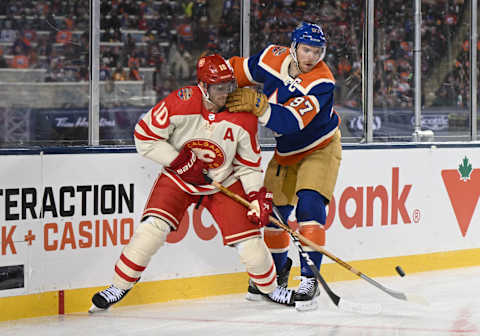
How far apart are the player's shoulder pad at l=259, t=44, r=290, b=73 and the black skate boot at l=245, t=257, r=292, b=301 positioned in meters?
0.96

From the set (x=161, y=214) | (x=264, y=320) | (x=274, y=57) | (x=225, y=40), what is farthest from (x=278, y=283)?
(x=225, y=40)

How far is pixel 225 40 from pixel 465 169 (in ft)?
5.66

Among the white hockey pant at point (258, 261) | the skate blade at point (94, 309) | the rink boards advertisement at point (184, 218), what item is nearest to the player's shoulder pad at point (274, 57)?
the rink boards advertisement at point (184, 218)

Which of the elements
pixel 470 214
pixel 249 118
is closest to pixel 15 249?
pixel 249 118

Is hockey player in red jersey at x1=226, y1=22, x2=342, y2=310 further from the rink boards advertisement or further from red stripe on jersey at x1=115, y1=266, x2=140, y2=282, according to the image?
red stripe on jersey at x1=115, y1=266, x2=140, y2=282

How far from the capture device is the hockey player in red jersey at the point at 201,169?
3527 mm

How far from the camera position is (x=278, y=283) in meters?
4.16

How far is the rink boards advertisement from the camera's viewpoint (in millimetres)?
3699

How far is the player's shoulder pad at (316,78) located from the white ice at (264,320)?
3.33 feet

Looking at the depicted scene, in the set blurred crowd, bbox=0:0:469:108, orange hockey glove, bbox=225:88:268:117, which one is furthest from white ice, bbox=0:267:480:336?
blurred crowd, bbox=0:0:469:108

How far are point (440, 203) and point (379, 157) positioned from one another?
0.58 meters

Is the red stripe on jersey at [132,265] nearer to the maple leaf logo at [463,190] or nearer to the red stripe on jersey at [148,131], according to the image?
the red stripe on jersey at [148,131]

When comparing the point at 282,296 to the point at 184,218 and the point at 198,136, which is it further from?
the point at 198,136

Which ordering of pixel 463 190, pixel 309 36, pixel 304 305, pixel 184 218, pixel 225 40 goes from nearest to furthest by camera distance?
pixel 309 36
pixel 304 305
pixel 184 218
pixel 463 190
pixel 225 40
